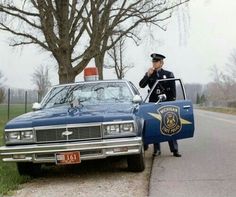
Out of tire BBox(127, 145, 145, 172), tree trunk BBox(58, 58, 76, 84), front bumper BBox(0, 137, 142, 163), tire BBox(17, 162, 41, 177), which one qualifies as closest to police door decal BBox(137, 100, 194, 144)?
tire BBox(127, 145, 145, 172)

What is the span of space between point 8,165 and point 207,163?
3.47m

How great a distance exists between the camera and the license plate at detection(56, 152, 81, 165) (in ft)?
23.0

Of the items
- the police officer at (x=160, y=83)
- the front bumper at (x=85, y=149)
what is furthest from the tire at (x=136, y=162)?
the police officer at (x=160, y=83)

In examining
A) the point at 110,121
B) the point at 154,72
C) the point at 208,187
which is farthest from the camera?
the point at 154,72

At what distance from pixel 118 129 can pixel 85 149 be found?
21.6 inches

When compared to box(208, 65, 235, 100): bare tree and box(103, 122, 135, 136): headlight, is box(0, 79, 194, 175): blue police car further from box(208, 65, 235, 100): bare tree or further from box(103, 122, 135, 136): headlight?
box(208, 65, 235, 100): bare tree

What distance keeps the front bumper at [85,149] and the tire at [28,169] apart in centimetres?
55

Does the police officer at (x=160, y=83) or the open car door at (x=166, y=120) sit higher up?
the police officer at (x=160, y=83)

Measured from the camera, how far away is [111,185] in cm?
693

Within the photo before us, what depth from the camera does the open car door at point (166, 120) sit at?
845 centimetres

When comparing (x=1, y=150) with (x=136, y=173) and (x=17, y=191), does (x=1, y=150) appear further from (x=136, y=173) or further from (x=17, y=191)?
(x=136, y=173)

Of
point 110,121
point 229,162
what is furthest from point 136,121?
point 229,162

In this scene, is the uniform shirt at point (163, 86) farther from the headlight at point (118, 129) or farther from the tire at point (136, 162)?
the headlight at point (118, 129)

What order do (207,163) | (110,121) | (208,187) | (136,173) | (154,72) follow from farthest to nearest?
(154,72) → (207,163) → (136,173) → (110,121) → (208,187)
